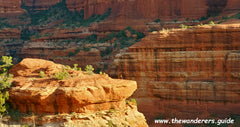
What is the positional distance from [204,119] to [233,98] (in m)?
2.91

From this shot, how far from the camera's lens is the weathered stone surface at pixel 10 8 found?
221 feet

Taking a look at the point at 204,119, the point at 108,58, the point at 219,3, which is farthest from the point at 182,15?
the point at 204,119

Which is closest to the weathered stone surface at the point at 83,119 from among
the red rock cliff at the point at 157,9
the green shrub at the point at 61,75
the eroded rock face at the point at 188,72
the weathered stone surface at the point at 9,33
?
the green shrub at the point at 61,75

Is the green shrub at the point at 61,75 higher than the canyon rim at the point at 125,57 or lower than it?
higher

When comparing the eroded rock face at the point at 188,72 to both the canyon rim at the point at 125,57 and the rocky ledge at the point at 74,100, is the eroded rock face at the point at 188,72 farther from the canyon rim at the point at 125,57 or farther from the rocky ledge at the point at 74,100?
the rocky ledge at the point at 74,100

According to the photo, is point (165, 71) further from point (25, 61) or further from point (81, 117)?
point (81, 117)

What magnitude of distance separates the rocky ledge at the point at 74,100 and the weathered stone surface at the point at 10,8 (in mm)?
52381

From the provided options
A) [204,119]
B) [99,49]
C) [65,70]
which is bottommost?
[204,119]

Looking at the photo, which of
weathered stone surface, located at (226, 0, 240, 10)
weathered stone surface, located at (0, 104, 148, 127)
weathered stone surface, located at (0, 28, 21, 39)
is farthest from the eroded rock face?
weathered stone surface, located at (0, 28, 21, 39)

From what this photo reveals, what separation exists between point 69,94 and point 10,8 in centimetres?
5591

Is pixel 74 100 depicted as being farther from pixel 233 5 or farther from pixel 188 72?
pixel 233 5

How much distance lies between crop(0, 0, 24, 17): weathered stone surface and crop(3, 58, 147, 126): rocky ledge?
52.4m

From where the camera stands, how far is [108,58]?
147ft

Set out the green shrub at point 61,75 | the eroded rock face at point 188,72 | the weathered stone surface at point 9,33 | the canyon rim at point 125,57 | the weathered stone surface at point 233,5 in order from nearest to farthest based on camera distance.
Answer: the canyon rim at point 125,57 → the green shrub at point 61,75 → the eroded rock face at point 188,72 → the weathered stone surface at point 233,5 → the weathered stone surface at point 9,33
